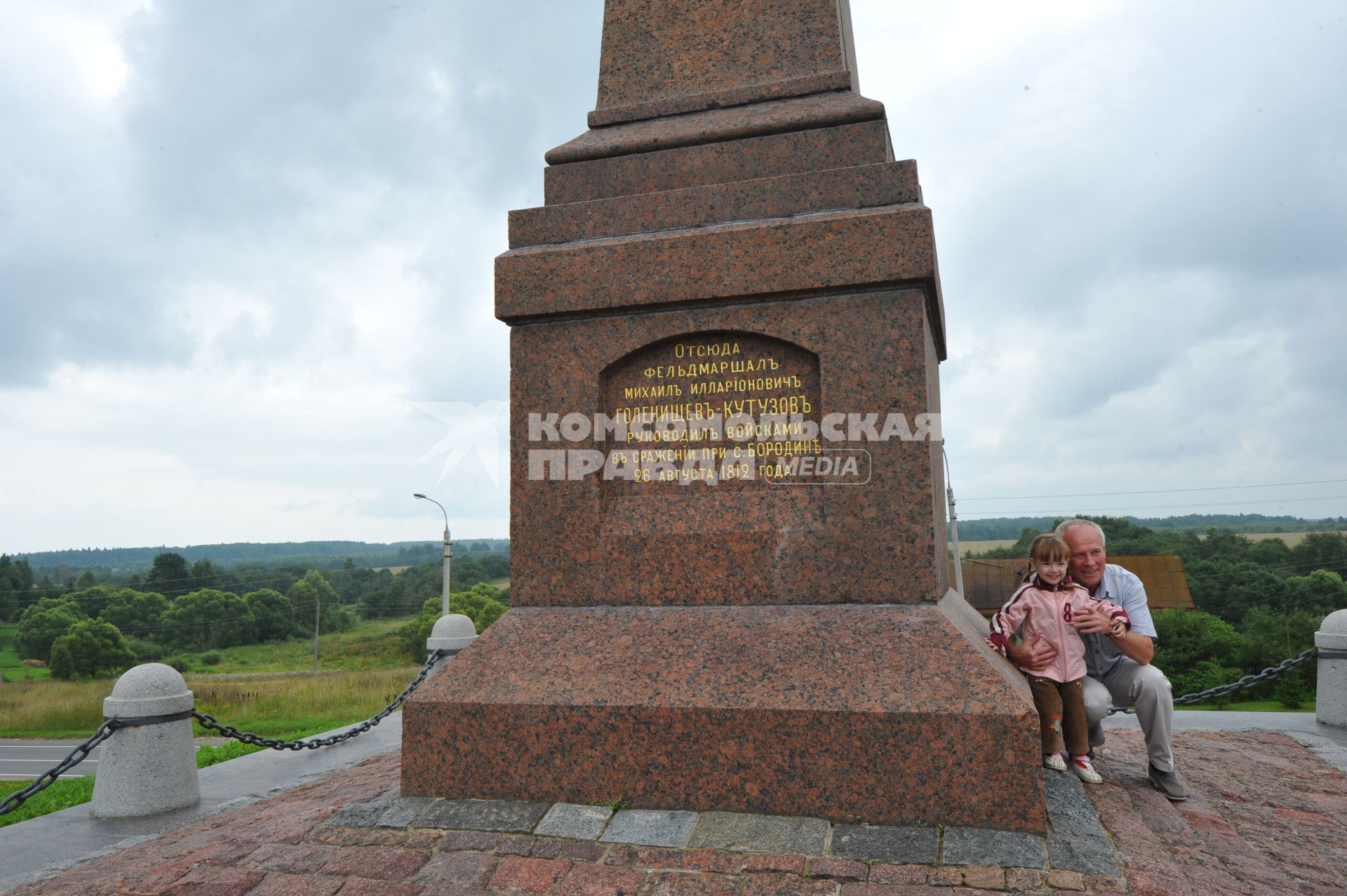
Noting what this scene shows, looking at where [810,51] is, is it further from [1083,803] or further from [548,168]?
[1083,803]

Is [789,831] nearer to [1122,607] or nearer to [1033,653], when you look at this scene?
[1033,653]

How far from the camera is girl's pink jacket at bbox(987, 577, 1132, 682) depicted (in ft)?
12.1

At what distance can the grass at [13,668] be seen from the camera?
5012 centimetres

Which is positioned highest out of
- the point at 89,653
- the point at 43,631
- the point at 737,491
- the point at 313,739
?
the point at 737,491

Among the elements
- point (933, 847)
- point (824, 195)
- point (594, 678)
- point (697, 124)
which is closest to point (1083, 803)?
point (933, 847)

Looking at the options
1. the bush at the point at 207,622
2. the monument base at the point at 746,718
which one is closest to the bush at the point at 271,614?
the bush at the point at 207,622

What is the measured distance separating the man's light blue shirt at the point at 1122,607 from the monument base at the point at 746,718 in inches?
21.1

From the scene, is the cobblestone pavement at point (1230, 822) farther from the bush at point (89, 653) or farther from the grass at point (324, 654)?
the bush at point (89, 653)

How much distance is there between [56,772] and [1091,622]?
4985 mm

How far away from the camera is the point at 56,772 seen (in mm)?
4379

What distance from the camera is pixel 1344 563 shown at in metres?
45.3

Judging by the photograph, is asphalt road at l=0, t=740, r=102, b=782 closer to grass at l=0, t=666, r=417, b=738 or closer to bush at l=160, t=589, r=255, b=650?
grass at l=0, t=666, r=417, b=738

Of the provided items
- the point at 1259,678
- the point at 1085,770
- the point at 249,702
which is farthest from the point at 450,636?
the point at 249,702

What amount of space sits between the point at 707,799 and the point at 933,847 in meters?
0.84
